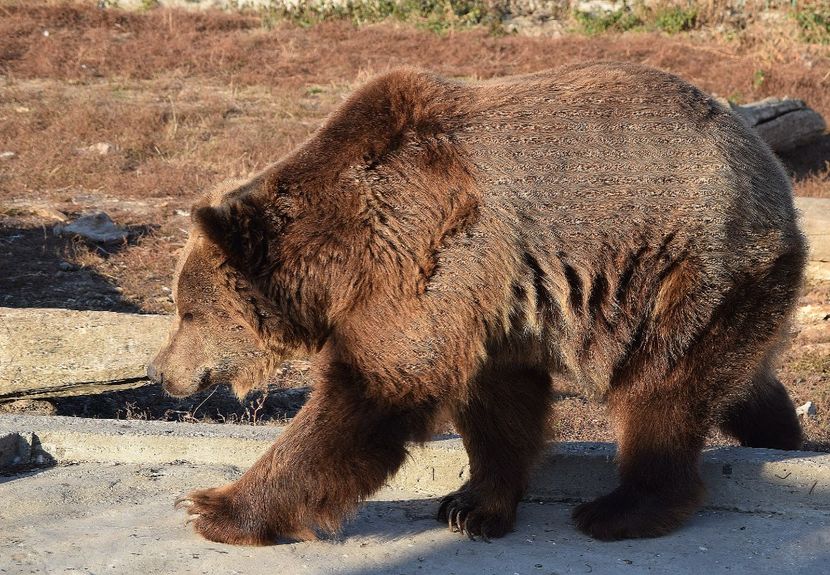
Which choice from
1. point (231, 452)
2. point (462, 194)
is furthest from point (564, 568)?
point (231, 452)

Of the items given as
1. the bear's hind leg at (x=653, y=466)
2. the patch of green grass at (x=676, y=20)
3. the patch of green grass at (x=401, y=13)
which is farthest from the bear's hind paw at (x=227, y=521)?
the patch of green grass at (x=676, y=20)

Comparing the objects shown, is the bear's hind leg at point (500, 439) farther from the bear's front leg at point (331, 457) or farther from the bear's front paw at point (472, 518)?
the bear's front leg at point (331, 457)

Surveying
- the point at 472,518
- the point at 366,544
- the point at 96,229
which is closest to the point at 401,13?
the point at 96,229

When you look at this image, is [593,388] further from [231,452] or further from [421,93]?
[231,452]

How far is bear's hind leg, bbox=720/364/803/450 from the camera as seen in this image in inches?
195

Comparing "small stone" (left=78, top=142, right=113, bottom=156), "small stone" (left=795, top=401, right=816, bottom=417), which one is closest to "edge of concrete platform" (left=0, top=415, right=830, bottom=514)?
"small stone" (left=795, top=401, right=816, bottom=417)

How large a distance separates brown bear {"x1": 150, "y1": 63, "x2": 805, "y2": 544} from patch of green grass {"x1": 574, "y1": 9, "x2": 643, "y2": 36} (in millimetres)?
17391

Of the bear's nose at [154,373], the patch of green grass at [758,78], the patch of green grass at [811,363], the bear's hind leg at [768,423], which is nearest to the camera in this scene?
the bear's nose at [154,373]

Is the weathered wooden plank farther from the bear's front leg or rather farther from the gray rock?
the gray rock

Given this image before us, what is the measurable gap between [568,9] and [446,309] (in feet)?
64.0

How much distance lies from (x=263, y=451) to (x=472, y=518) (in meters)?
1.18

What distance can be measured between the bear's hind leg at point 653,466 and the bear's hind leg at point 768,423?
26.4 inches

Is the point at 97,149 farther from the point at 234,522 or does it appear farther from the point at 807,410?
the point at 234,522

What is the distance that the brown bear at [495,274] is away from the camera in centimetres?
399
